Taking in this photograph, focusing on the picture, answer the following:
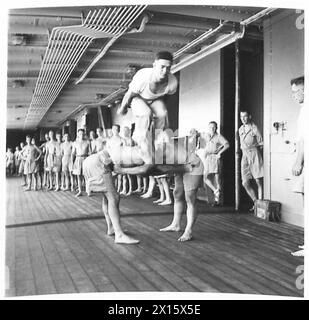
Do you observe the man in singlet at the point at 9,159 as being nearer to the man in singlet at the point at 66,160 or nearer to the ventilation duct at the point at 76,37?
the man in singlet at the point at 66,160

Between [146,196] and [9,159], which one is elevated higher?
[9,159]

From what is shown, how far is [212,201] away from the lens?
17.9 feet

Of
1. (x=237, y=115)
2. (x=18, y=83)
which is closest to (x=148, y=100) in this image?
(x=237, y=115)

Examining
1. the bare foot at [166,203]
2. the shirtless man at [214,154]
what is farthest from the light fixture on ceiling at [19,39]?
the bare foot at [166,203]

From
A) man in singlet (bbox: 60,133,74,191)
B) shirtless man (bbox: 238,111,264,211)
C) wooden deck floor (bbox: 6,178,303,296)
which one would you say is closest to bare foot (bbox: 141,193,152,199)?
wooden deck floor (bbox: 6,178,303,296)

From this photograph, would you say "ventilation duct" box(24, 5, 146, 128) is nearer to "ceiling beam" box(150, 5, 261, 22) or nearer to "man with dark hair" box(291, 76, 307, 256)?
"ceiling beam" box(150, 5, 261, 22)

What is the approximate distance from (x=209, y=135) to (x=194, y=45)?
1.34 metres

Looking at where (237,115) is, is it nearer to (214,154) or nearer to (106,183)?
(214,154)

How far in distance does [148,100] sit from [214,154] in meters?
2.06

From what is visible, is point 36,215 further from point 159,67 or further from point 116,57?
point 116,57

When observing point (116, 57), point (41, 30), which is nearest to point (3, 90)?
point (41, 30)

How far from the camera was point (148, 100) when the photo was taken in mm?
3422

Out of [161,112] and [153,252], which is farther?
[161,112]
